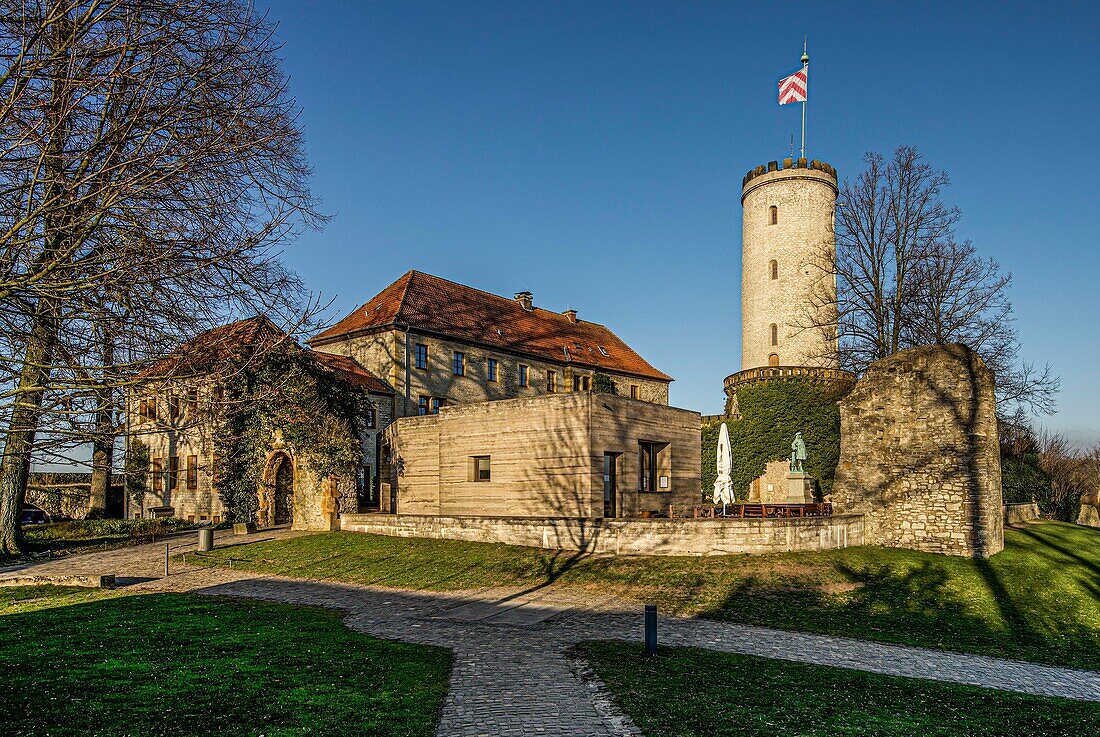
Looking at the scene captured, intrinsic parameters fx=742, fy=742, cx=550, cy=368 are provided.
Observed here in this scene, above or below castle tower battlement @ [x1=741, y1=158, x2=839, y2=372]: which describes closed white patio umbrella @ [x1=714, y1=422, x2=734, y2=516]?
below

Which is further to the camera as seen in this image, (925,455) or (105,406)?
(925,455)

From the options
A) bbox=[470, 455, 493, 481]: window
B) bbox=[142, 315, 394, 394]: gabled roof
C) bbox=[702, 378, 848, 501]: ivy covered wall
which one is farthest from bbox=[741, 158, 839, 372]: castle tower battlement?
bbox=[142, 315, 394, 394]: gabled roof

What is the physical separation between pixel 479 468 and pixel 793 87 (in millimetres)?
28150

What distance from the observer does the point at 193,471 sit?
3362 centimetres

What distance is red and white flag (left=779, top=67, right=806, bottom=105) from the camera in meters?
39.6

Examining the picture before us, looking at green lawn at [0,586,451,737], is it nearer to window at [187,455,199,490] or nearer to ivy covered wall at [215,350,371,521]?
ivy covered wall at [215,350,371,521]

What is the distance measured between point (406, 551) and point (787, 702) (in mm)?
14555

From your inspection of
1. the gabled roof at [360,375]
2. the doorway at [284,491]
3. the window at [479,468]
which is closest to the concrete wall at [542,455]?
the window at [479,468]

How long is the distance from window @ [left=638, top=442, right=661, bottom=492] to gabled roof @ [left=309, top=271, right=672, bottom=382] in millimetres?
15601

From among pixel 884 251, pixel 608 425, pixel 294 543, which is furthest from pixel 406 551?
pixel 884 251

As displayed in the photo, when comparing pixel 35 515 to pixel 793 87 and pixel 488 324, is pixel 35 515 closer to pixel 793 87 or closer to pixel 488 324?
pixel 488 324

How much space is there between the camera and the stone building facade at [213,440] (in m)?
7.64

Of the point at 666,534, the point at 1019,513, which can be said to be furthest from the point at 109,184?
the point at 1019,513

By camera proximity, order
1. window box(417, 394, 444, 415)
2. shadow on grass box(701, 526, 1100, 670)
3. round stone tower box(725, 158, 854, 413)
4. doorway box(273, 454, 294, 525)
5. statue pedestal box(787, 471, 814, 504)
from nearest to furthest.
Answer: shadow on grass box(701, 526, 1100, 670), statue pedestal box(787, 471, 814, 504), doorway box(273, 454, 294, 525), window box(417, 394, 444, 415), round stone tower box(725, 158, 854, 413)
